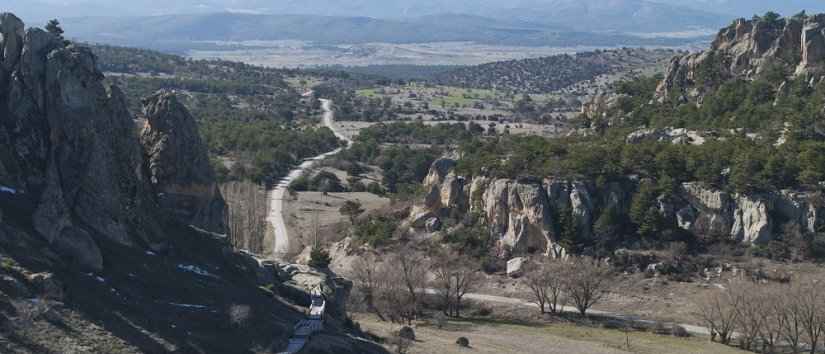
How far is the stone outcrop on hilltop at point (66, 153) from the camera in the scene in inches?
1180

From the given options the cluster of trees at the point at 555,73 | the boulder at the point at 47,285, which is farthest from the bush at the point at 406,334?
the cluster of trees at the point at 555,73

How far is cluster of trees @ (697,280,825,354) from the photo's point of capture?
40.1 m

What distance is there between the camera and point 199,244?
3697 centimetres

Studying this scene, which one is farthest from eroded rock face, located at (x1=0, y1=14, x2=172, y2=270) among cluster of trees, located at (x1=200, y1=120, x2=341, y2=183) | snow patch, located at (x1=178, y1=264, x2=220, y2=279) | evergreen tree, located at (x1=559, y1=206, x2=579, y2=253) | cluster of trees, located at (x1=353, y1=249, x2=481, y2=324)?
cluster of trees, located at (x1=200, y1=120, x2=341, y2=183)

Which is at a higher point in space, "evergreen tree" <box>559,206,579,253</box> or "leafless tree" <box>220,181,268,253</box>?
"evergreen tree" <box>559,206,579,253</box>

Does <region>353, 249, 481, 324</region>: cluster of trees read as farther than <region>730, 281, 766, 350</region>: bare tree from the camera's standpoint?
Yes

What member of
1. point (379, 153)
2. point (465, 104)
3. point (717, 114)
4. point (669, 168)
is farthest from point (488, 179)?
point (465, 104)

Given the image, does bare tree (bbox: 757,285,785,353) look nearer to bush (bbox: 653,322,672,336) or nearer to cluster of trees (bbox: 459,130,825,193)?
bush (bbox: 653,322,672,336)

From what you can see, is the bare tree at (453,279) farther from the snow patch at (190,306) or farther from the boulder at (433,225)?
the snow patch at (190,306)

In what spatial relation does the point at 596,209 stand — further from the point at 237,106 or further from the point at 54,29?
the point at 237,106

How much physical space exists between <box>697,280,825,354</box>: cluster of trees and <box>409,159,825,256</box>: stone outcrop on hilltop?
9153mm

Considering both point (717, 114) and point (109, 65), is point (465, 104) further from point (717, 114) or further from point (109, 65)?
point (717, 114)

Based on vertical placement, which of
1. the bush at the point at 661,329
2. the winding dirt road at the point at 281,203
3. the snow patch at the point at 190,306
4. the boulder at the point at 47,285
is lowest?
the winding dirt road at the point at 281,203

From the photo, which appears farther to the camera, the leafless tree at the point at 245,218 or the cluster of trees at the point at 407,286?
the leafless tree at the point at 245,218
